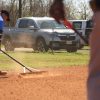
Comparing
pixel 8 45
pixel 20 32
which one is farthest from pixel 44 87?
pixel 8 45

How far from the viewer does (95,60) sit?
254cm

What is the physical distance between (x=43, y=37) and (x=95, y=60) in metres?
22.0

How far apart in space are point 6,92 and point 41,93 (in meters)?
0.69

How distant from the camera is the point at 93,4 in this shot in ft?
8.60

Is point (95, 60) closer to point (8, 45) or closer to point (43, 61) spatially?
point (43, 61)

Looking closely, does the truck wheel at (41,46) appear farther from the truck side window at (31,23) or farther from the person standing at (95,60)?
the person standing at (95,60)

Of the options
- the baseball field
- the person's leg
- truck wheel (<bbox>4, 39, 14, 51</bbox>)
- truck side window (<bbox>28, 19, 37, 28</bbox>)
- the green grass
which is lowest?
truck wheel (<bbox>4, 39, 14, 51</bbox>)

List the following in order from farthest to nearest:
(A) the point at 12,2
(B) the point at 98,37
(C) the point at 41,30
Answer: (A) the point at 12,2
(C) the point at 41,30
(B) the point at 98,37

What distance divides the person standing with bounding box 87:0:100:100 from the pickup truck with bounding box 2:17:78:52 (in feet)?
70.5

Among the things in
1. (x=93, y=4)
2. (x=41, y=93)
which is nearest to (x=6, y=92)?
(x=41, y=93)

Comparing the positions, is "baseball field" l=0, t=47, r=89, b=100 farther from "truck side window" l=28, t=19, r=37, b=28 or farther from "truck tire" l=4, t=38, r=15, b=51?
"truck tire" l=4, t=38, r=15, b=51

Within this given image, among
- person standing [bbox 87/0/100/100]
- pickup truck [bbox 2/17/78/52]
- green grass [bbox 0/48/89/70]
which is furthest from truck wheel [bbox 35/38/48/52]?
person standing [bbox 87/0/100/100]

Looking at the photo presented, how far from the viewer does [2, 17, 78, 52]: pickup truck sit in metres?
24.5

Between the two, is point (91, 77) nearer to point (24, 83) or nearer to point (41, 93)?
point (41, 93)
